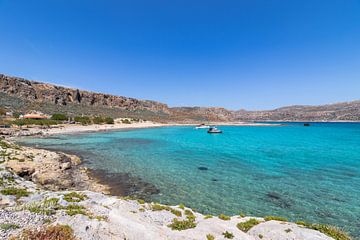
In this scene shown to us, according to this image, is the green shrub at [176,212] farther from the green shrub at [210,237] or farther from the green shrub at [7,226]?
the green shrub at [7,226]

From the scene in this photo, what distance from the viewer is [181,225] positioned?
8164 millimetres

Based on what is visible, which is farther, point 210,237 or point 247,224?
point 247,224

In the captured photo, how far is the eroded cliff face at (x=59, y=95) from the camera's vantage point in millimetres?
105312

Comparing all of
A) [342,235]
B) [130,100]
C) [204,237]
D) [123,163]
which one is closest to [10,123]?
[123,163]

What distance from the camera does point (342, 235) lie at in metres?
7.62

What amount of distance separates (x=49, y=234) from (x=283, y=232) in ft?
27.7

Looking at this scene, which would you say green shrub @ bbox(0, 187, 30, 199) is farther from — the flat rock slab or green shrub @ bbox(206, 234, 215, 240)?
the flat rock slab

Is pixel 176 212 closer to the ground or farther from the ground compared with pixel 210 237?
closer to the ground

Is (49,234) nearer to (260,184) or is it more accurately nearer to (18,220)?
(18,220)

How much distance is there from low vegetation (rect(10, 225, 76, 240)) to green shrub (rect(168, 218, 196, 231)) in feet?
12.7

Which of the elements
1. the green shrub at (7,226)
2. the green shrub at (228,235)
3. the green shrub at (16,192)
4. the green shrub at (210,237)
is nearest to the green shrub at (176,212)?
the green shrub at (210,237)

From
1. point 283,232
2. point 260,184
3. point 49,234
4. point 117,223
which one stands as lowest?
point 260,184

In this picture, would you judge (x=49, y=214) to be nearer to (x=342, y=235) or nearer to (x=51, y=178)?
(x=342, y=235)

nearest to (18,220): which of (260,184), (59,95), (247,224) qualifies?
(247,224)
